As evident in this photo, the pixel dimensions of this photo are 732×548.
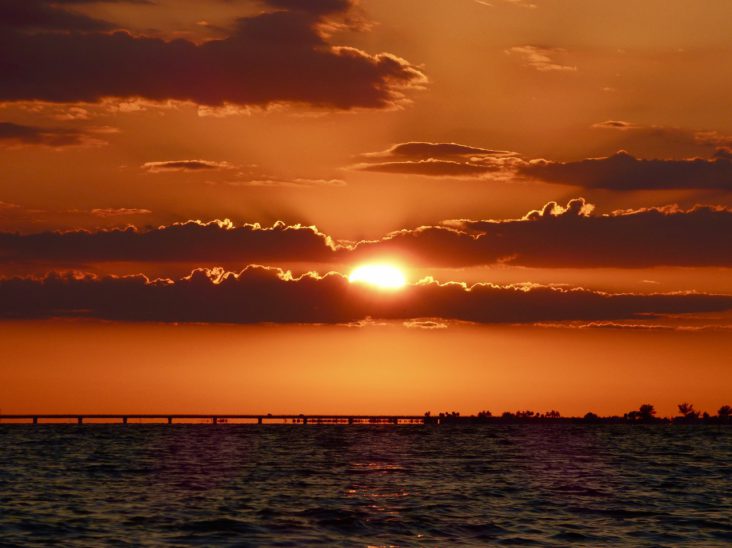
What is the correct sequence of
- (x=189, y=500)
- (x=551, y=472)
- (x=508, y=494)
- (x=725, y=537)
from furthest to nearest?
(x=551, y=472)
(x=508, y=494)
(x=189, y=500)
(x=725, y=537)

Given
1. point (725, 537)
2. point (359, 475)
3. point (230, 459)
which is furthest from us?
point (230, 459)

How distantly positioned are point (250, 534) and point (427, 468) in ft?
179

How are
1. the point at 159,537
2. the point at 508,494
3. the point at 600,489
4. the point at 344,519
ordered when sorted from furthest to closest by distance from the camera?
the point at 600,489, the point at 508,494, the point at 344,519, the point at 159,537

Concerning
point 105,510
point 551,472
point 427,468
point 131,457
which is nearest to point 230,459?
point 131,457

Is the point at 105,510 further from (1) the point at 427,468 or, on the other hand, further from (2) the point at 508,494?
(1) the point at 427,468

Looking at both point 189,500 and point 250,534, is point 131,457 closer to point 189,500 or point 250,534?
point 189,500

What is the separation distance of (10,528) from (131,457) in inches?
2744

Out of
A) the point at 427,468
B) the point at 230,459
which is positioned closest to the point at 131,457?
the point at 230,459

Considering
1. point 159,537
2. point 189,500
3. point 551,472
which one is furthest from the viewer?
point 551,472

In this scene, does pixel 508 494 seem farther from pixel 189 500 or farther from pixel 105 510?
pixel 105 510

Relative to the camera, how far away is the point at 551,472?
102 metres

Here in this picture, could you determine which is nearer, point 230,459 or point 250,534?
point 250,534

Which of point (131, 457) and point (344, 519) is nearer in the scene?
point (344, 519)

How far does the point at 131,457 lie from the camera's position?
406 feet
